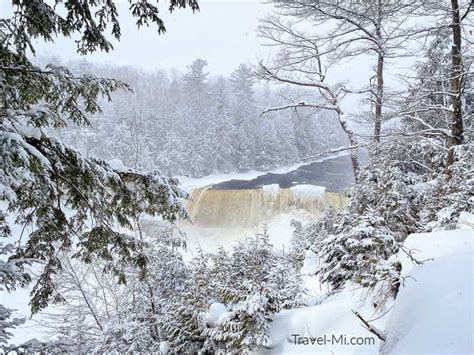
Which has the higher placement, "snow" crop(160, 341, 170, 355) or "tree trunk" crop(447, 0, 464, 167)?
"tree trunk" crop(447, 0, 464, 167)

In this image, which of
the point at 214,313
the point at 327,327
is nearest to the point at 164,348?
the point at 214,313

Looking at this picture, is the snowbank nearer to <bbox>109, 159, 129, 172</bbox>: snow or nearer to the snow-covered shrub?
the snow-covered shrub

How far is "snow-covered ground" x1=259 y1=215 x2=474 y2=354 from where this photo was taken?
1.59 m

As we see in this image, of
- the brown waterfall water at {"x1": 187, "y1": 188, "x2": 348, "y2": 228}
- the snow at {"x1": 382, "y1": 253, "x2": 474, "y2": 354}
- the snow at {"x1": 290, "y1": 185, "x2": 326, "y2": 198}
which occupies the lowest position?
the brown waterfall water at {"x1": 187, "y1": 188, "x2": 348, "y2": 228}

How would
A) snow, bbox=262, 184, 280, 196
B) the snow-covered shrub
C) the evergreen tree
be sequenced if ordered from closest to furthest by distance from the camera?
1. the evergreen tree
2. the snow-covered shrub
3. snow, bbox=262, 184, 280, 196

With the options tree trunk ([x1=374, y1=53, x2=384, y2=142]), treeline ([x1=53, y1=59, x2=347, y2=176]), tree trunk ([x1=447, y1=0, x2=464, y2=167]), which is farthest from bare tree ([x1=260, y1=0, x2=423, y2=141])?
treeline ([x1=53, y1=59, x2=347, y2=176])

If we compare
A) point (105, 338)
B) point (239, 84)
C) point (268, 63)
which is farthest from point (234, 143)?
point (105, 338)

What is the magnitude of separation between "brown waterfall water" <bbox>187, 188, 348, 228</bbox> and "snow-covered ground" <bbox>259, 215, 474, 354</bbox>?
15.9m

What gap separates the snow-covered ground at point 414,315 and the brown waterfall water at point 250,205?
15.9 metres

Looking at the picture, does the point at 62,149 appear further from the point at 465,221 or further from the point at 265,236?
the point at 265,236

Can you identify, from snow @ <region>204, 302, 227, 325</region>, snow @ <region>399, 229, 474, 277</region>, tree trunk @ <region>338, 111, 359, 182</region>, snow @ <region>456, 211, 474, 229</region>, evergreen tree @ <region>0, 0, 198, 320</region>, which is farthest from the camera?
tree trunk @ <region>338, 111, 359, 182</region>

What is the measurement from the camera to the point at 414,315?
1.84m

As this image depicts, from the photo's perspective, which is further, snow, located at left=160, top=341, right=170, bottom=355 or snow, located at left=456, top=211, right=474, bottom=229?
snow, located at left=160, top=341, right=170, bottom=355

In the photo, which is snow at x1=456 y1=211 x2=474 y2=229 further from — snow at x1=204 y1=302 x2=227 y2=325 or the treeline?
the treeline
